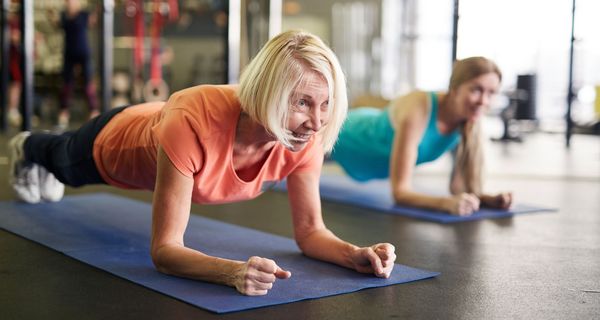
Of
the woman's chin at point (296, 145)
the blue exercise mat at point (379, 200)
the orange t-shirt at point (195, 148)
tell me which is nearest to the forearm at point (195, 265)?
the orange t-shirt at point (195, 148)

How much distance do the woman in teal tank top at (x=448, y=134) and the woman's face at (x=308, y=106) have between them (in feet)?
4.45

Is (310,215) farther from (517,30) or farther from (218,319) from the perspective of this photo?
(517,30)

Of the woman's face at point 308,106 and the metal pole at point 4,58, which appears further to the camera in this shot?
the metal pole at point 4,58

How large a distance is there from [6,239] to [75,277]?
1.93 feet

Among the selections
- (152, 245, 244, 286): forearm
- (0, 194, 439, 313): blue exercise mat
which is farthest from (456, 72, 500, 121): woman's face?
(152, 245, 244, 286): forearm

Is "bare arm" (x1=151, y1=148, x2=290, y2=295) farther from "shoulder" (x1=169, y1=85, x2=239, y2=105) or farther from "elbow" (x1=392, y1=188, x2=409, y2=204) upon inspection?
"elbow" (x1=392, y1=188, x2=409, y2=204)

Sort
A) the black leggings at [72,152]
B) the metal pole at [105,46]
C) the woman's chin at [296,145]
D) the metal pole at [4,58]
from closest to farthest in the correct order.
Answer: the woman's chin at [296,145]
the black leggings at [72,152]
the metal pole at [105,46]
the metal pole at [4,58]

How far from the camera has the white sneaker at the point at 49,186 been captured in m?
2.96

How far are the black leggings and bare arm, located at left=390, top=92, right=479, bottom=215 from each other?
45.8 inches

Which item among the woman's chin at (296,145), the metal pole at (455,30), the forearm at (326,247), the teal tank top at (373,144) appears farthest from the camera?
the metal pole at (455,30)

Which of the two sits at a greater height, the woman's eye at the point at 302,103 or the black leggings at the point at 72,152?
the woman's eye at the point at 302,103

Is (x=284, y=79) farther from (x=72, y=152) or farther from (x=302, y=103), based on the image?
(x=72, y=152)

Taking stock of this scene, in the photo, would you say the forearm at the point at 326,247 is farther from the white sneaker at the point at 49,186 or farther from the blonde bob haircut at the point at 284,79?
the white sneaker at the point at 49,186

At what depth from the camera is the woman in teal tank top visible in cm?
289
